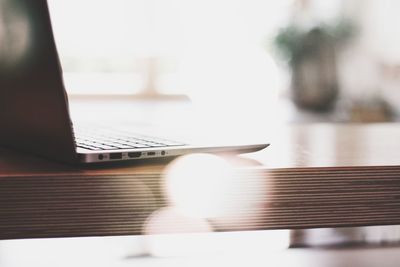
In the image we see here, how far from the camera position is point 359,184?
651mm

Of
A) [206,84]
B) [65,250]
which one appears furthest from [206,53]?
[65,250]

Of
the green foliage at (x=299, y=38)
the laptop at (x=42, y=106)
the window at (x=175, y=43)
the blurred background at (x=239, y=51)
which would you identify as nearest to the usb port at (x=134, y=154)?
the laptop at (x=42, y=106)

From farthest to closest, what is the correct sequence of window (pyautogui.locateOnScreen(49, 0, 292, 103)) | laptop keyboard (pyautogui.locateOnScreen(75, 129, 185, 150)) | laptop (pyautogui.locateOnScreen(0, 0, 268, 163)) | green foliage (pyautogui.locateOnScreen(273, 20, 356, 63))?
window (pyautogui.locateOnScreen(49, 0, 292, 103)), green foliage (pyautogui.locateOnScreen(273, 20, 356, 63)), laptop keyboard (pyautogui.locateOnScreen(75, 129, 185, 150)), laptop (pyautogui.locateOnScreen(0, 0, 268, 163))

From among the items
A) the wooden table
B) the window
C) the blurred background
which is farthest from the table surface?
the window

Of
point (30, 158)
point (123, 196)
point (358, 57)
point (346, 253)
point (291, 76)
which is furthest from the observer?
point (358, 57)

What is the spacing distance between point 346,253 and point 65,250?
51 cm

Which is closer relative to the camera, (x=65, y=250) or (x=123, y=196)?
(x=123, y=196)

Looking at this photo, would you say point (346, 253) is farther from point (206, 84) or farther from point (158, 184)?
point (206, 84)

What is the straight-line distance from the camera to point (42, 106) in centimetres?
59

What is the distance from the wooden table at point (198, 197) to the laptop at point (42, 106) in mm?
17

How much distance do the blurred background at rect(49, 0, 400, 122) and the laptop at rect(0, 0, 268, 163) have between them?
126 inches

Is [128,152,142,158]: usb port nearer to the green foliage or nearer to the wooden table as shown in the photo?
the wooden table

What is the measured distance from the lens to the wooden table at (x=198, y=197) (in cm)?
58

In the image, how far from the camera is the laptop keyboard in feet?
2.13
